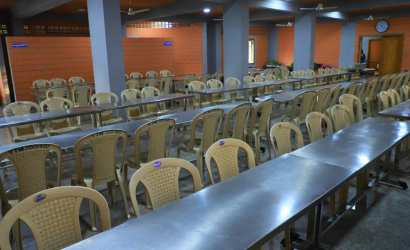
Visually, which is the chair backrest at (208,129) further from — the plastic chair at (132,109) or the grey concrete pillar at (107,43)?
the grey concrete pillar at (107,43)

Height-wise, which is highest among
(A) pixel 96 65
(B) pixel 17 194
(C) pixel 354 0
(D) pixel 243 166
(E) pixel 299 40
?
(C) pixel 354 0

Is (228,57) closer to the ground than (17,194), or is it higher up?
higher up

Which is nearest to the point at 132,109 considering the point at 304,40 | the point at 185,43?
the point at 304,40

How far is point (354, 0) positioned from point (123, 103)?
8.84 meters

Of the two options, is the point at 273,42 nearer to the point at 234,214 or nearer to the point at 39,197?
the point at 234,214

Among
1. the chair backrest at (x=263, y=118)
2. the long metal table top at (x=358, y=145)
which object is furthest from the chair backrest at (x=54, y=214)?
the chair backrest at (x=263, y=118)

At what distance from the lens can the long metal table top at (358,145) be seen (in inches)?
90.7

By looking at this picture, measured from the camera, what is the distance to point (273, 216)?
1.54m

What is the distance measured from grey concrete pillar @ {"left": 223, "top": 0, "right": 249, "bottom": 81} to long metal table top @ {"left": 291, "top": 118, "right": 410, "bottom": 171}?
18.7ft

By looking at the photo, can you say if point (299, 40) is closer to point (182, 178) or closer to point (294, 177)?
point (182, 178)

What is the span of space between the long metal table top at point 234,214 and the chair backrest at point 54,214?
1.09 ft

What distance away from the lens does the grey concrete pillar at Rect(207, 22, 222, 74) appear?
45.6 ft

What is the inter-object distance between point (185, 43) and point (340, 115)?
11.1m

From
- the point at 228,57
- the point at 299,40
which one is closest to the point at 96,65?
the point at 228,57
